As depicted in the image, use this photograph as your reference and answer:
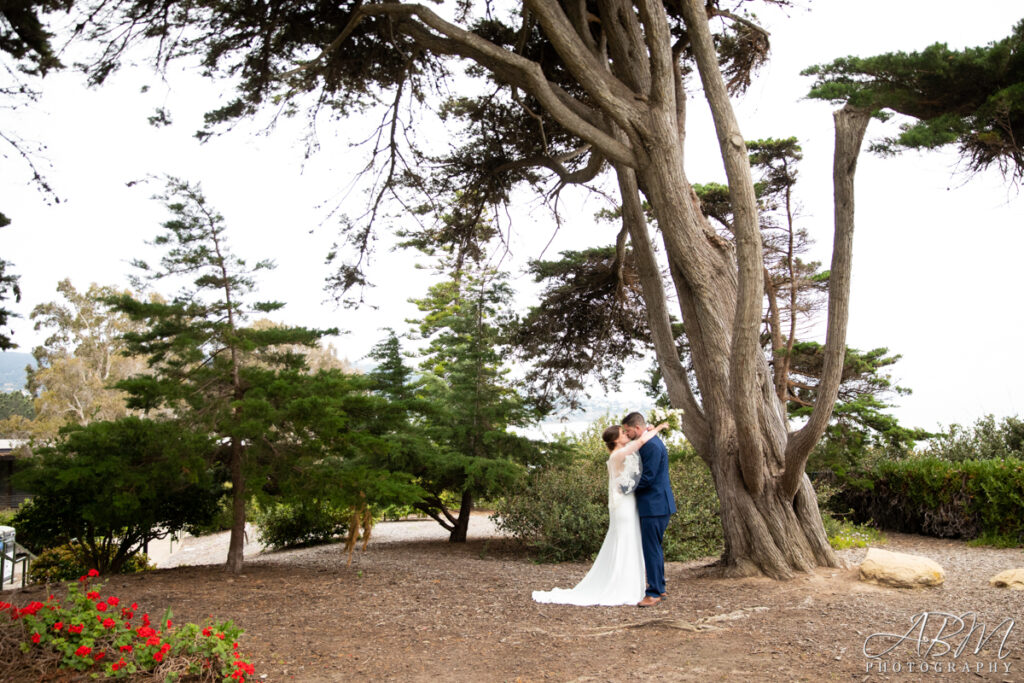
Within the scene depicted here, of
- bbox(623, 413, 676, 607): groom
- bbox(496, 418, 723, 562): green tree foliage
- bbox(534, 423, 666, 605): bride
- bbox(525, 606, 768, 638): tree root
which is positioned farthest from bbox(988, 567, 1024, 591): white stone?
bbox(496, 418, 723, 562): green tree foliage

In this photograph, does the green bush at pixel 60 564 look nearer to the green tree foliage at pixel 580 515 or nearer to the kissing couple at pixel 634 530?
the green tree foliage at pixel 580 515

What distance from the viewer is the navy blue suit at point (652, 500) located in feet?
20.8

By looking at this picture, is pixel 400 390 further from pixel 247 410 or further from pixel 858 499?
pixel 858 499

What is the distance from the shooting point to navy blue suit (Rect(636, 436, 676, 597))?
20.8 ft

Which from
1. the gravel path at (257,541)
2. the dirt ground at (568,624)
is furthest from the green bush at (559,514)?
the gravel path at (257,541)

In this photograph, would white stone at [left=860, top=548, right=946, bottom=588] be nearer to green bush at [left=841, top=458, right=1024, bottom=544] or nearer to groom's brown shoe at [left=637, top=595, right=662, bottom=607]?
groom's brown shoe at [left=637, top=595, right=662, bottom=607]

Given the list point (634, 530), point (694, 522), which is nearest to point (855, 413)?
point (694, 522)

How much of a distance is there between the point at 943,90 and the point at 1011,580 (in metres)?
4.34

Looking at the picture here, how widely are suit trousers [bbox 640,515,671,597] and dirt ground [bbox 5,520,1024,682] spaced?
32 cm

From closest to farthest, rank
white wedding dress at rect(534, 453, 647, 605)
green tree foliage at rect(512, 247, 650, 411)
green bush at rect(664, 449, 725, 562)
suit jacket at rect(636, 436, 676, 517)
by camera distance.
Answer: white wedding dress at rect(534, 453, 647, 605)
suit jacket at rect(636, 436, 676, 517)
green bush at rect(664, 449, 725, 562)
green tree foliage at rect(512, 247, 650, 411)

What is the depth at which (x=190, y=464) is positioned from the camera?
6.54 metres

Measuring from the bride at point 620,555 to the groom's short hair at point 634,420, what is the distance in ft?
0.52

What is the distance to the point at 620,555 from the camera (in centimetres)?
638

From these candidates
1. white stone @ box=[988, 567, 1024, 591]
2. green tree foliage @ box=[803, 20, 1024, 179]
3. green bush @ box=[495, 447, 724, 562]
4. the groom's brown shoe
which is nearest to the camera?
green tree foliage @ box=[803, 20, 1024, 179]
